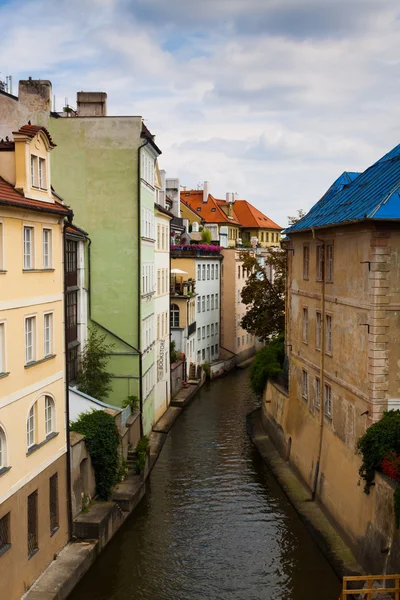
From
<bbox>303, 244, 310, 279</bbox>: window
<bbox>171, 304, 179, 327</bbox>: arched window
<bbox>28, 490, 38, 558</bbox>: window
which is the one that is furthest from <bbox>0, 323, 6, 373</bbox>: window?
<bbox>171, 304, 179, 327</bbox>: arched window

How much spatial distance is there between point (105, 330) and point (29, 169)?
15.5 meters

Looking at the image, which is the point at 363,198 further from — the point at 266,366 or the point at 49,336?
the point at 266,366

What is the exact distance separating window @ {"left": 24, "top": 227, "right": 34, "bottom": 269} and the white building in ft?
126

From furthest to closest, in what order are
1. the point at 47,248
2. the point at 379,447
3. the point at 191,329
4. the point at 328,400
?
the point at 191,329 → the point at 328,400 → the point at 47,248 → the point at 379,447

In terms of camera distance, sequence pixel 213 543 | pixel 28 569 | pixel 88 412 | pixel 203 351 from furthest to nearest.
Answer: pixel 203 351 → pixel 88 412 → pixel 213 543 → pixel 28 569

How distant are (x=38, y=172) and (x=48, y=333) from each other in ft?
14.2

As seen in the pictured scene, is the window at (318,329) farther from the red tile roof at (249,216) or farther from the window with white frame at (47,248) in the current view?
the red tile roof at (249,216)

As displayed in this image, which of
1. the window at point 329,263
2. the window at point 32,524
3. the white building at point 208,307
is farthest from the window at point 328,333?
the white building at point 208,307

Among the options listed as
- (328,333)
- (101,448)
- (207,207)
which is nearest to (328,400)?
(328,333)

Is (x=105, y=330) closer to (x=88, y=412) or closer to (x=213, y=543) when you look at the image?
(x=88, y=412)

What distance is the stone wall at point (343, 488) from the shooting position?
19.4 m

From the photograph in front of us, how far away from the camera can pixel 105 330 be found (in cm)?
3434

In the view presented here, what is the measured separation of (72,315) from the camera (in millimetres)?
32156

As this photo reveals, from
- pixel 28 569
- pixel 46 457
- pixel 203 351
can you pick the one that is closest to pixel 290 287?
pixel 46 457
